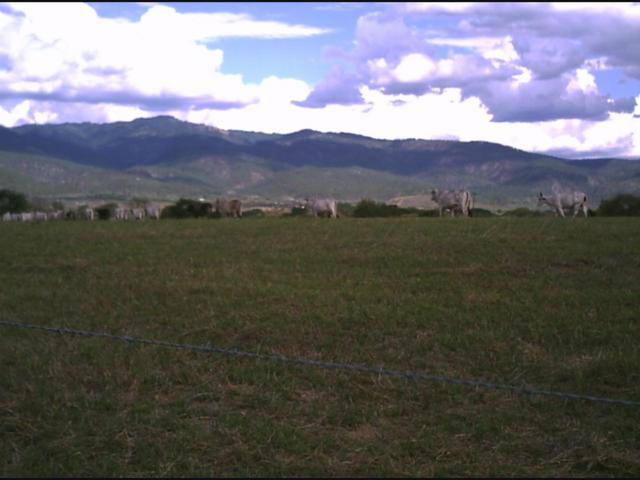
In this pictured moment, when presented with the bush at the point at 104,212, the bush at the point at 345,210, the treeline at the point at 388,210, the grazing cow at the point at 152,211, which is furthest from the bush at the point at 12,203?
the bush at the point at 345,210

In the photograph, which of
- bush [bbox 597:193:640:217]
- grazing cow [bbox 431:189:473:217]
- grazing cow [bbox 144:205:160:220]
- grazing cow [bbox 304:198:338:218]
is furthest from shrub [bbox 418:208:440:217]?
grazing cow [bbox 144:205:160:220]

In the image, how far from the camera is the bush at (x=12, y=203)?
6469cm

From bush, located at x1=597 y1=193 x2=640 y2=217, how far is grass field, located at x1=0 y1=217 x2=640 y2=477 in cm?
1683

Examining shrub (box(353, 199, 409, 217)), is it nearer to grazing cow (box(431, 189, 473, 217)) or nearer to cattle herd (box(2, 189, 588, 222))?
cattle herd (box(2, 189, 588, 222))

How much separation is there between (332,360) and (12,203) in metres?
62.0

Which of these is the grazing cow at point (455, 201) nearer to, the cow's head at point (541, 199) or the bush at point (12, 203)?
the cow's head at point (541, 199)

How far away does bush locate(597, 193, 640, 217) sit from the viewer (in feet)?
109

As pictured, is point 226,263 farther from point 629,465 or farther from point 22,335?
point 629,465

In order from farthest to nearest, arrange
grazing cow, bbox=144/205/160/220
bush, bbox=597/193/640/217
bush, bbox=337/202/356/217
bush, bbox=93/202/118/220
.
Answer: bush, bbox=93/202/118/220
grazing cow, bbox=144/205/160/220
bush, bbox=337/202/356/217
bush, bbox=597/193/640/217

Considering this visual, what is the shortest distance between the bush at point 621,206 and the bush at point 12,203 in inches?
1915

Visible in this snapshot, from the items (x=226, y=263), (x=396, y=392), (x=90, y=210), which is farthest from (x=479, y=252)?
(x=90, y=210)

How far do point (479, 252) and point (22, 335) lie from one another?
966 centimetres

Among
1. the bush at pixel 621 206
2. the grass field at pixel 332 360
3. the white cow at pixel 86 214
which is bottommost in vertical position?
the grass field at pixel 332 360

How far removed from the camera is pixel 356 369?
880cm
